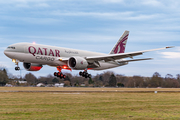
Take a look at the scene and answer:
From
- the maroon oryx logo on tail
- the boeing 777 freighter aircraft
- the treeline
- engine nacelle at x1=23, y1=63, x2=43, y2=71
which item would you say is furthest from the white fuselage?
the treeline

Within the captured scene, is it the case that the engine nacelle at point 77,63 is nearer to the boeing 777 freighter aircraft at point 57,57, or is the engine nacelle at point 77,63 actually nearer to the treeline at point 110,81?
the boeing 777 freighter aircraft at point 57,57

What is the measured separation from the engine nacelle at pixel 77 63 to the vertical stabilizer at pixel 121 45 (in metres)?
14.4

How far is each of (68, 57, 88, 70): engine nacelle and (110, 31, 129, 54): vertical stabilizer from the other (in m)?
14.4

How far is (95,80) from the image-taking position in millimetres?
154750

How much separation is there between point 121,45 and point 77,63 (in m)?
19.5

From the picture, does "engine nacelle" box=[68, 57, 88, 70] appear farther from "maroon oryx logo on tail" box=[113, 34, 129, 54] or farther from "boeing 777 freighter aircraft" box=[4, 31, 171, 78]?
"maroon oryx logo on tail" box=[113, 34, 129, 54]

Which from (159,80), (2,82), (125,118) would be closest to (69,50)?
(125,118)

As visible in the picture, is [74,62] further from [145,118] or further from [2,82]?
[2,82]

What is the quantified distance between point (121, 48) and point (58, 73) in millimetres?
18057

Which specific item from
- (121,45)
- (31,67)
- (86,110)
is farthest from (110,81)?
(86,110)

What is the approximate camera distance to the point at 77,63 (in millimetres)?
48062

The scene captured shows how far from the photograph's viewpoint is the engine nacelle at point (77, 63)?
48250 mm

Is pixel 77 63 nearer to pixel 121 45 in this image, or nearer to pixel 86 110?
pixel 121 45

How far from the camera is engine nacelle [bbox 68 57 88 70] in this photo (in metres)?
48.2
